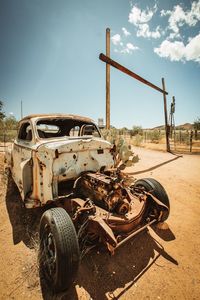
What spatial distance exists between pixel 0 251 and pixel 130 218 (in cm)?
225

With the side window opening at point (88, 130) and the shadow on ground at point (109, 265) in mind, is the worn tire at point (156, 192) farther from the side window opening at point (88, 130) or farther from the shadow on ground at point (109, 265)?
the side window opening at point (88, 130)

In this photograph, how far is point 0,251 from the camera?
281 centimetres

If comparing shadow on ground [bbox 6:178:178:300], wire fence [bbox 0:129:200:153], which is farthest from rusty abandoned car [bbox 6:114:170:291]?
wire fence [bbox 0:129:200:153]

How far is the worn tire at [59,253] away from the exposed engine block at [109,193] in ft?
2.38

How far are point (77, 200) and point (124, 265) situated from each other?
Answer: 3.93 feet

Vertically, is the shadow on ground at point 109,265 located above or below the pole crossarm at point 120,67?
below

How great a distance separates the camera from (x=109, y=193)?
8.45ft

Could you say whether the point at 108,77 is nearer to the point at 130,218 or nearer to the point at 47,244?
the point at 130,218

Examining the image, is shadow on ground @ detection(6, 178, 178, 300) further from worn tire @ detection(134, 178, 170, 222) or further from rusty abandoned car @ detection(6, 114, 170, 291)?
worn tire @ detection(134, 178, 170, 222)

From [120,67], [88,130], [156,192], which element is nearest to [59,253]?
[156,192]

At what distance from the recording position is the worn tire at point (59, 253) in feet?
6.30

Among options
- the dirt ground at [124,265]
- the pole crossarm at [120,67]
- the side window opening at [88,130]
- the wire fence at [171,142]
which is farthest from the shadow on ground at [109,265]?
the wire fence at [171,142]

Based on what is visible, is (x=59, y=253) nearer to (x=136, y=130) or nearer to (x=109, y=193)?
(x=109, y=193)

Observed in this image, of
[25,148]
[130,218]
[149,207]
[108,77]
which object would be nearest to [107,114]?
[108,77]
